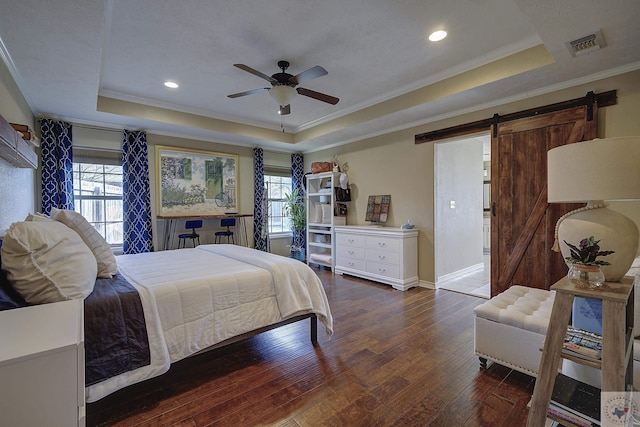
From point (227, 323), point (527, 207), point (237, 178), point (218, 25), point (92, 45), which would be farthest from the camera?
point (237, 178)

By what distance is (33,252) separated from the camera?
4.74 ft

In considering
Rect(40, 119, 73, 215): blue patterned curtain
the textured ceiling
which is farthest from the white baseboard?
Rect(40, 119, 73, 215): blue patterned curtain

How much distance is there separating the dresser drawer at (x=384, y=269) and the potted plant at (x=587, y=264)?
3.02 m

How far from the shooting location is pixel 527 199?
3293 mm

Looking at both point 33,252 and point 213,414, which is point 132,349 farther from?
point 33,252

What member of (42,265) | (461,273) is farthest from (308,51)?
(461,273)

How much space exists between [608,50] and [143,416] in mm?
4312

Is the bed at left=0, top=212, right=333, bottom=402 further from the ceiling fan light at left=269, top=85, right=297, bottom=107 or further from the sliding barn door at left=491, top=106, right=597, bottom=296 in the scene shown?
the sliding barn door at left=491, top=106, right=597, bottom=296

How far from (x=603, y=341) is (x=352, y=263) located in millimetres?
3927

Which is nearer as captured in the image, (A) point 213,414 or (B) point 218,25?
(A) point 213,414

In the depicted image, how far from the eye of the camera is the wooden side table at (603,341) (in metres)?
1.10

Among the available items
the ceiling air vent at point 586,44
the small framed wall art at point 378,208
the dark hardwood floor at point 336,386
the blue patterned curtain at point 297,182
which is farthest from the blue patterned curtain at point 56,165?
the ceiling air vent at point 586,44

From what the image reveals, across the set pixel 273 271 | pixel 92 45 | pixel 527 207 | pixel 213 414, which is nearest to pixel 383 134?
pixel 527 207

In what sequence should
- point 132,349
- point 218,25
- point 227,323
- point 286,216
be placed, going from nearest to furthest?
1. point 132,349
2. point 227,323
3. point 218,25
4. point 286,216
